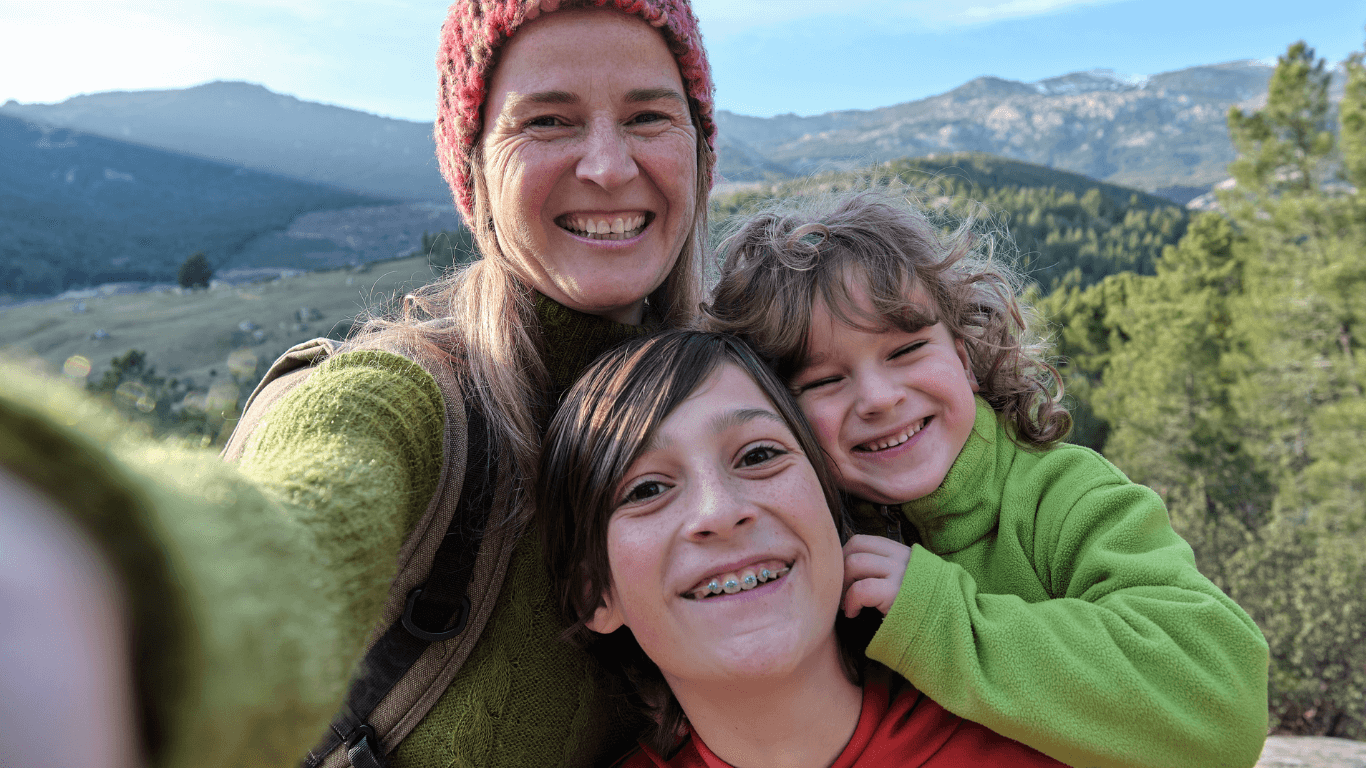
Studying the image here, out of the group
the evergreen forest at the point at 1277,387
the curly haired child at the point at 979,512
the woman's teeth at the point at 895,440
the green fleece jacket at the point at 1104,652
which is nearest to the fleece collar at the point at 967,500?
the curly haired child at the point at 979,512

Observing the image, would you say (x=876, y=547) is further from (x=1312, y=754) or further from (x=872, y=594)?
(x=1312, y=754)

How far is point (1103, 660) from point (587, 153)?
70.0 inches

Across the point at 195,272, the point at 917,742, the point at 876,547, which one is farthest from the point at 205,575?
the point at 195,272

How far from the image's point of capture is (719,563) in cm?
184

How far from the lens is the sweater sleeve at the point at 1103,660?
1.77 meters

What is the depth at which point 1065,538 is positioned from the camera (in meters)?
2.15

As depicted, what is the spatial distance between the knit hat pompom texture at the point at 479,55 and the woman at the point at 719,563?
0.86 m

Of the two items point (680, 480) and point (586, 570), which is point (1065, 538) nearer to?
point (680, 480)

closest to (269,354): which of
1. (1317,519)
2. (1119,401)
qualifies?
(1119,401)

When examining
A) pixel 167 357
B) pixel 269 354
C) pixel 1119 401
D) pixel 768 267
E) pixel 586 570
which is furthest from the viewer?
pixel 167 357

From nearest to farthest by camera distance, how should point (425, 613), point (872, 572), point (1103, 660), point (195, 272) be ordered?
point (1103, 660) < point (425, 613) < point (872, 572) < point (195, 272)

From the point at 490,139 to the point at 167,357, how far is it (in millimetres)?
65720

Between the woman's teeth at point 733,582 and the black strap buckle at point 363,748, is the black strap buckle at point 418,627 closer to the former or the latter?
the black strap buckle at point 363,748

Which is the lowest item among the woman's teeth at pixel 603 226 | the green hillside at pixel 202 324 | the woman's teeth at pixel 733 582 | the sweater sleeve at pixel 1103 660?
the green hillside at pixel 202 324
